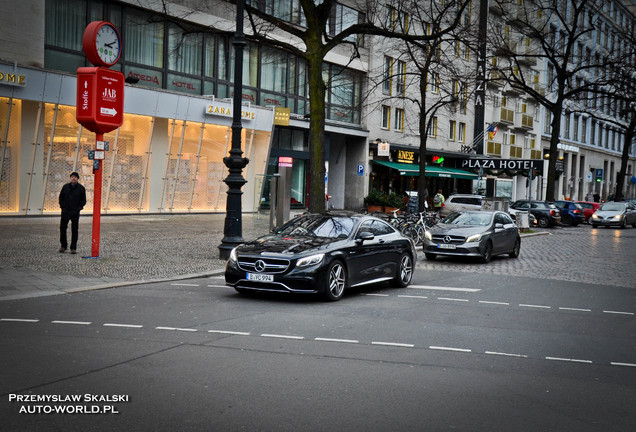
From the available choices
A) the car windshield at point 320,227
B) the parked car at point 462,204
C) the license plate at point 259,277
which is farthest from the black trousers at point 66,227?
the parked car at point 462,204

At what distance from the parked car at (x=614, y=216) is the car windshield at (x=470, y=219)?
2452 cm

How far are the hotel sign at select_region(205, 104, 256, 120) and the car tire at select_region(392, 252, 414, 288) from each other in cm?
1975

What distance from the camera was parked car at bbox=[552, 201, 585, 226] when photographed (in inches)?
Result: 1693

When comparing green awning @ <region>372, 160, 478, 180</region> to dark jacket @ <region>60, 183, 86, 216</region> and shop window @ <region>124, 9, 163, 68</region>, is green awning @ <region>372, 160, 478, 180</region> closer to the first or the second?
shop window @ <region>124, 9, 163, 68</region>

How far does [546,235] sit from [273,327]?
2676cm

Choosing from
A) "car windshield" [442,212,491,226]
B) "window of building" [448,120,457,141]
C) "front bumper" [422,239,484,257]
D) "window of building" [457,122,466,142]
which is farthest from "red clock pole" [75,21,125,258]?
"window of building" [457,122,466,142]

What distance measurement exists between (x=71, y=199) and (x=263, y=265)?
24.0 feet

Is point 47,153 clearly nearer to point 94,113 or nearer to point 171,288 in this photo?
point 94,113

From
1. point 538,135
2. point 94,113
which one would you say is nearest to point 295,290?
point 94,113

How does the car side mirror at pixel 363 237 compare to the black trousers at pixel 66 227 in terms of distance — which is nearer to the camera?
the car side mirror at pixel 363 237

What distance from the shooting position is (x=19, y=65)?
2434cm

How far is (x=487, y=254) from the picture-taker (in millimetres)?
19516

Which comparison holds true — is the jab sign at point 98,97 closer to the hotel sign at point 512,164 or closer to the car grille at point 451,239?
the car grille at point 451,239

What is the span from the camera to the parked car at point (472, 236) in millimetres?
19109
